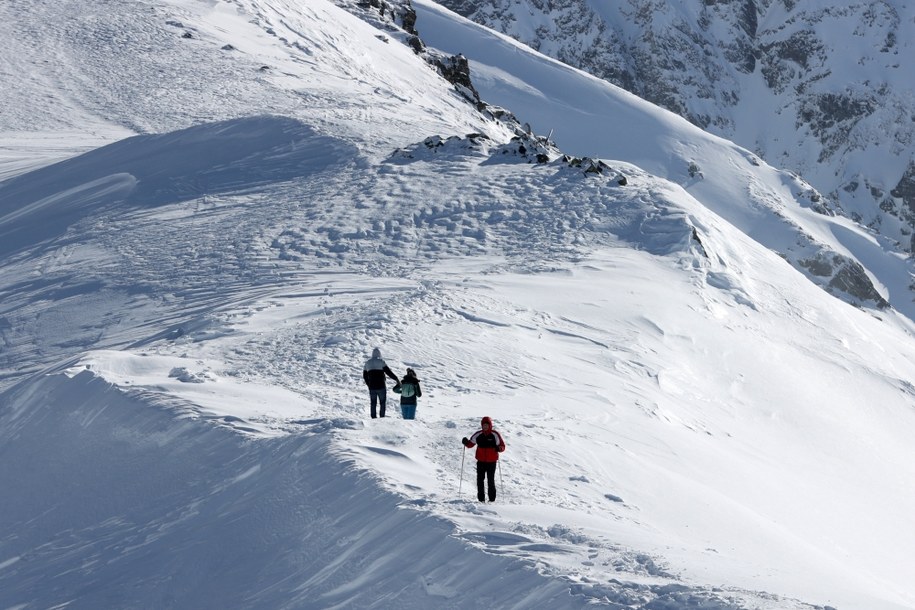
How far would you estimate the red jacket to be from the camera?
1259 centimetres

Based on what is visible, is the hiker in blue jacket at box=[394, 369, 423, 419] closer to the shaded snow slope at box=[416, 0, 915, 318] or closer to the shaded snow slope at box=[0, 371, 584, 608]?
the shaded snow slope at box=[0, 371, 584, 608]

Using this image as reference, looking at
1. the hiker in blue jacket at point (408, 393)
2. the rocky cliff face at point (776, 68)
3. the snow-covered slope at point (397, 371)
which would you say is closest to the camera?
the snow-covered slope at point (397, 371)

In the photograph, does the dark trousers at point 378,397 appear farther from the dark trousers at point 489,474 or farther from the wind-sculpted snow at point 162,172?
the wind-sculpted snow at point 162,172

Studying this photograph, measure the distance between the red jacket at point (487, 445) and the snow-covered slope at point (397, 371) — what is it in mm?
565

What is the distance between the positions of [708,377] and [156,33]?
3871 centimetres

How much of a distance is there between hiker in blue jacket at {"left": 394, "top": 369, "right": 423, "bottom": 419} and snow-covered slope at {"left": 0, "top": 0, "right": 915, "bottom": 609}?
599 mm

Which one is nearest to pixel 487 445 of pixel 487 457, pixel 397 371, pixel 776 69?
pixel 487 457

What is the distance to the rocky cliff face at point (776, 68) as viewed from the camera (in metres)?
163

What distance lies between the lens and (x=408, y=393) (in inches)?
615

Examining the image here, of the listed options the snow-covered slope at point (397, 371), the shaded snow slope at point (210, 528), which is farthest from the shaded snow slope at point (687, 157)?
the shaded snow slope at point (210, 528)

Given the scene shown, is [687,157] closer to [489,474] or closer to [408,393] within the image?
[408,393]

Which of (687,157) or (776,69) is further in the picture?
(776,69)

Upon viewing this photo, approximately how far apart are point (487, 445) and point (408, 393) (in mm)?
3134

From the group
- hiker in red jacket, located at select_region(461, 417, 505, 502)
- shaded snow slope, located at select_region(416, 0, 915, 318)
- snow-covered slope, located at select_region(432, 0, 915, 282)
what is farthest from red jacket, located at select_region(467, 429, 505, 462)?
snow-covered slope, located at select_region(432, 0, 915, 282)
